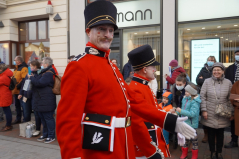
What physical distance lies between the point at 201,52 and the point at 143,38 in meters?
2.12

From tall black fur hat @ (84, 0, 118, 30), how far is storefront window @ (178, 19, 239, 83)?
5849 mm

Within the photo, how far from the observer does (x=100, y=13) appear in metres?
1.79

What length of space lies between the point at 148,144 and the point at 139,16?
21.4 feet

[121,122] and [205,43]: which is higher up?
[205,43]

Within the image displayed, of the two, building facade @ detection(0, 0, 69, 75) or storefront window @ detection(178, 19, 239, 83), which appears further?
building facade @ detection(0, 0, 69, 75)

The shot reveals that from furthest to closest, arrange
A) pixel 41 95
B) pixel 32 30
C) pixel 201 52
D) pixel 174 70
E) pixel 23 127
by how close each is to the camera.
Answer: pixel 32 30, pixel 201 52, pixel 174 70, pixel 23 127, pixel 41 95

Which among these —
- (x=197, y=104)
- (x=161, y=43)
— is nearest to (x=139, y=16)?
(x=161, y=43)

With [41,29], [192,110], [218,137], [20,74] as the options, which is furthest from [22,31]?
[218,137]

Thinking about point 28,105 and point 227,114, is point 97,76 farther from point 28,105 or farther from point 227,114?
point 28,105

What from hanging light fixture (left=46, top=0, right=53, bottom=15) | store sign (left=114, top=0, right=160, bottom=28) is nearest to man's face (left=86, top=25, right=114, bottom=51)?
store sign (left=114, top=0, right=160, bottom=28)

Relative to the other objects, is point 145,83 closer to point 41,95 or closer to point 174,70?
point 41,95

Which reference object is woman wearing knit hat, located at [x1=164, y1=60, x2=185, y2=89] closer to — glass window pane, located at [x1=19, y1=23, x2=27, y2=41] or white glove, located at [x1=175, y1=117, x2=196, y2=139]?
white glove, located at [x1=175, y1=117, x2=196, y2=139]

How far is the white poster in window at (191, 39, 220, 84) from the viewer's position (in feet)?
22.8

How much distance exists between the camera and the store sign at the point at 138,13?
7742 mm
